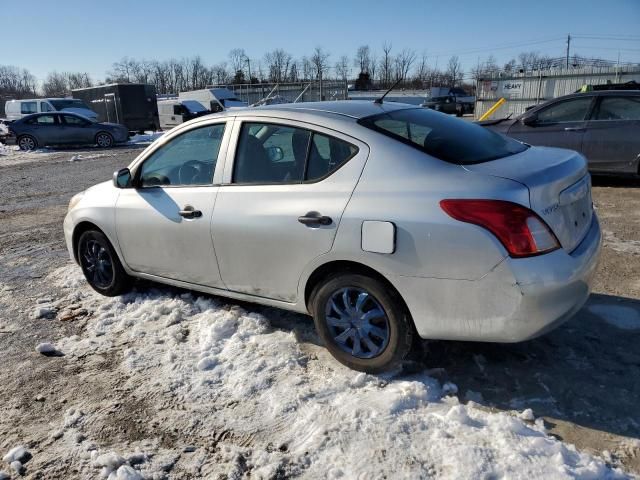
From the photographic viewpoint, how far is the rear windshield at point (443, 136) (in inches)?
122

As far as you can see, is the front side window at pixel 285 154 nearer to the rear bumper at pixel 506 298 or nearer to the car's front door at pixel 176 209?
the car's front door at pixel 176 209

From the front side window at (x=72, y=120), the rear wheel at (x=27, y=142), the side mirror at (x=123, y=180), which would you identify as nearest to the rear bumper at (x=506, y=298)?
the side mirror at (x=123, y=180)

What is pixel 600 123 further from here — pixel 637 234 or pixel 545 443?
pixel 545 443

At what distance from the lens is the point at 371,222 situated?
2902 millimetres

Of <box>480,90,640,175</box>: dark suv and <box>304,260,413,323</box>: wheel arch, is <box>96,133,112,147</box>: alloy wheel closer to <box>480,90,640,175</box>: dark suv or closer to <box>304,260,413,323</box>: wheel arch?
<box>480,90,640,175</box>: dark suv

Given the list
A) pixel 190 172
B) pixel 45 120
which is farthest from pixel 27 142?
pixel 190 172

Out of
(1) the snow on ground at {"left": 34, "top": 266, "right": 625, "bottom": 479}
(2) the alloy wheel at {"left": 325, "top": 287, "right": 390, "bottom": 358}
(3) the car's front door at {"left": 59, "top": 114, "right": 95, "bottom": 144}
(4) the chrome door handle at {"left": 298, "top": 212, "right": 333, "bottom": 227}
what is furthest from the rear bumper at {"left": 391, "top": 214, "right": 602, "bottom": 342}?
(3) the car's front door at {"left": 59, "top": 114, "right": 95, "bottom": 144}

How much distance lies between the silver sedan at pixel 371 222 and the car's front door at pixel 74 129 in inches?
753

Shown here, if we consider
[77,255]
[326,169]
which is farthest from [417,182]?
[77,255]

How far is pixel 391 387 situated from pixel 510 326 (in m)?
0.79

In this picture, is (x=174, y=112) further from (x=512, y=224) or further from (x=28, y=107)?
(x=512, y=224)

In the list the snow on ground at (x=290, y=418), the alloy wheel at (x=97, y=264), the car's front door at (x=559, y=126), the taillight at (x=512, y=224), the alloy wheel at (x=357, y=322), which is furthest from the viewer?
the car's front door at (x=559, y=126)

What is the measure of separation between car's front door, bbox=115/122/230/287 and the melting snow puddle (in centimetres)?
292

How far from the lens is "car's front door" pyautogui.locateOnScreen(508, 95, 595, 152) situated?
8.39 m
